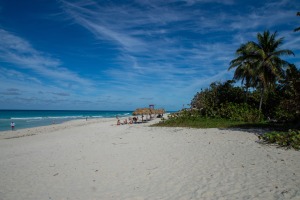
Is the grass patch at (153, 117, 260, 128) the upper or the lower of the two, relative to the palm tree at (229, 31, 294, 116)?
lower

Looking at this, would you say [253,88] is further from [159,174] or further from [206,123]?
[159,174]

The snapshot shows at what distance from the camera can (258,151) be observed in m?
7.65

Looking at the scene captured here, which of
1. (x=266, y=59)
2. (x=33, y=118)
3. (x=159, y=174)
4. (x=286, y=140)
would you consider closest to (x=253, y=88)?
(x=266, y=59)

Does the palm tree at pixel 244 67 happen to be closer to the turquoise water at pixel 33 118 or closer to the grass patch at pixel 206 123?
the grass patch at pixel 206 123

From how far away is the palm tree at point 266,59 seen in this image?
63.5 feet

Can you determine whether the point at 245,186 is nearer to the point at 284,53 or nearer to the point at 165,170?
the point at 165,170

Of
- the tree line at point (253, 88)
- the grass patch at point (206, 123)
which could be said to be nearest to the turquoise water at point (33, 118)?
the grass patch at point (206, 123)

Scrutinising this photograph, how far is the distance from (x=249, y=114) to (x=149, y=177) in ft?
51.5

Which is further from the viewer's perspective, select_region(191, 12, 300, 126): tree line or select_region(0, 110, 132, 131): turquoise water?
select_region(0, 110, 132, 131): turquoise water

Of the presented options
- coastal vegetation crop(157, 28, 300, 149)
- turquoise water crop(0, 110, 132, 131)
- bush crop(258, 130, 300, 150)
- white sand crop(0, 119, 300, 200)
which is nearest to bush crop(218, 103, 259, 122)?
coastal vegetation crop(157, 28, 300, 149)

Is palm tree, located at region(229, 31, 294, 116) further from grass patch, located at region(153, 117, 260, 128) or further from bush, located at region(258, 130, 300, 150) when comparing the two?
bush, located at region(258, 130, 300, 150)

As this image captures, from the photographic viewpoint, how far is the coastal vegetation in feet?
58.2

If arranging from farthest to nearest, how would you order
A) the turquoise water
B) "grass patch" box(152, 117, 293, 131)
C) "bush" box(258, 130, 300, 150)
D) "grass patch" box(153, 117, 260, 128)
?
the turquoise water, "grass patch" box(153, 117, 260, 128), "grass patch" box(152, 117, 293, 131), "bush" box(258, 130, 300, 150)

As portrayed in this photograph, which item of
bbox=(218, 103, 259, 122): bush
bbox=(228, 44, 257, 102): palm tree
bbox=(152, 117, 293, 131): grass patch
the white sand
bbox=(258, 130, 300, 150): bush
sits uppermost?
bbox=(228, 44, 257, 102): palm tree
